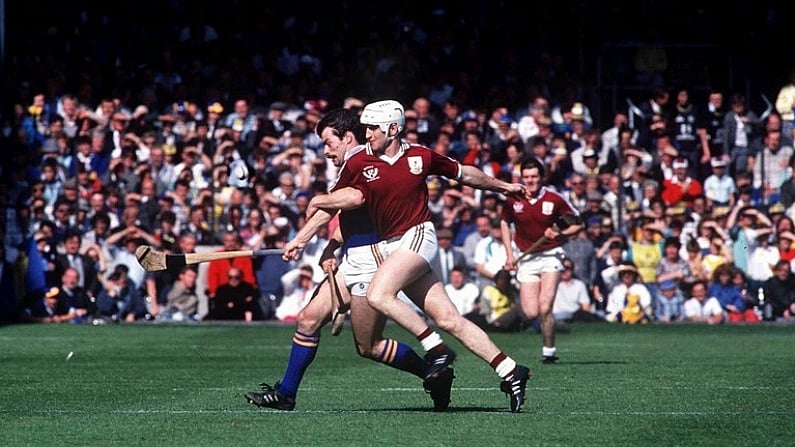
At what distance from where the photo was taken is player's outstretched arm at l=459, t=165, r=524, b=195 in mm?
10188

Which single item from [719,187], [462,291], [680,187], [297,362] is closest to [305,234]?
[297,362]

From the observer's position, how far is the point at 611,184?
970 inches

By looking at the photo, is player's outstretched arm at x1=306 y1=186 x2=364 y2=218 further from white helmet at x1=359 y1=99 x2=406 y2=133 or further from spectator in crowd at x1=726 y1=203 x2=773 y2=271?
spectator in crowd at x1=726 y1=203 x2=773 y2=271

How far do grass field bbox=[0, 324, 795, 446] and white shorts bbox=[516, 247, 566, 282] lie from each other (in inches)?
33.6

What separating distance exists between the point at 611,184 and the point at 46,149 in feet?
29.6

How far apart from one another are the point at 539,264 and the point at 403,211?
622 centimetres

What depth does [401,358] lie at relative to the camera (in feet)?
34.0

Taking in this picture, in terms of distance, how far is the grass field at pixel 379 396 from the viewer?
870cm

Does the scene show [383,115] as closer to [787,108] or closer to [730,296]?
[730,296]

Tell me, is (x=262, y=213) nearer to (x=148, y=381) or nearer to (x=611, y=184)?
(x=611, y=184)

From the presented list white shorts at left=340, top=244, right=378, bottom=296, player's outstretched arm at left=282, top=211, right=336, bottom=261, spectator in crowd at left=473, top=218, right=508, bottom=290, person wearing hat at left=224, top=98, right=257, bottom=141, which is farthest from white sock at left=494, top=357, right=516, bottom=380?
person wearing hat at left=224, top=98, right=257, bottom=141

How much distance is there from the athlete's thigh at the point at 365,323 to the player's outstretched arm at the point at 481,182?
1011 millimetres

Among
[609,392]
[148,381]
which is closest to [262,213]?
[148,381]

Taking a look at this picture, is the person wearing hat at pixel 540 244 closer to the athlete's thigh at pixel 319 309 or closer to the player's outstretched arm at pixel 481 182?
the player's outstretched arm at pixel 481 182
